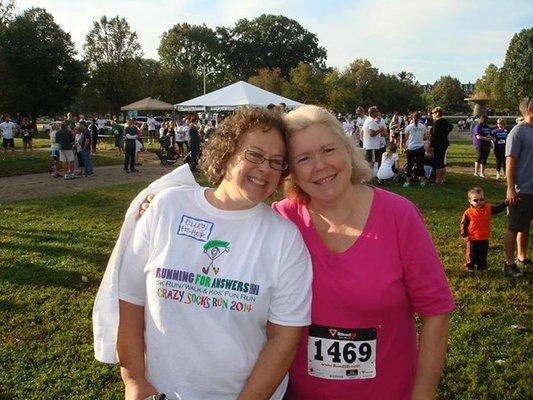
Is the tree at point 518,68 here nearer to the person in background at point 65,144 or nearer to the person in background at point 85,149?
the person in background at point 85,149

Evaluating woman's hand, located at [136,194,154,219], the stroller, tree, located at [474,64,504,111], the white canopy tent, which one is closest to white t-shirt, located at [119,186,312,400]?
woman's hand, located at [136,194,154,219]

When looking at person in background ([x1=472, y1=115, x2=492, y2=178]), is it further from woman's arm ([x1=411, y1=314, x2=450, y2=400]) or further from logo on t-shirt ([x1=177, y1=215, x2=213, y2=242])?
logo on t-shirt ([x1=177, y1=215, x2=213, y2=242])

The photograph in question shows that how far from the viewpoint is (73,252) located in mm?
7602

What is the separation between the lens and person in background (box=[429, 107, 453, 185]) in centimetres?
1263

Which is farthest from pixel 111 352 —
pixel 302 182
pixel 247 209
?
pixel 302 182

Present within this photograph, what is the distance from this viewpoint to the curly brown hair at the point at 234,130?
2.01 meters

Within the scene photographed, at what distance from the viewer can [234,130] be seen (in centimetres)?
204

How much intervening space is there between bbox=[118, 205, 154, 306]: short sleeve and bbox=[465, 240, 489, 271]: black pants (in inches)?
211

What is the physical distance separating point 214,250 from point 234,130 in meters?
0.50

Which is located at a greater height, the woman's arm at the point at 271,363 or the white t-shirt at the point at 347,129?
the white t-shirt at the point at 347,129

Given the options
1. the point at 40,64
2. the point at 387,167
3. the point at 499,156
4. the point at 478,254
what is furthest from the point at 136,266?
the point at 40,64

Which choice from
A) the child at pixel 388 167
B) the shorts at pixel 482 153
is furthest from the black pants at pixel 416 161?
the shorts at pixel 482 153

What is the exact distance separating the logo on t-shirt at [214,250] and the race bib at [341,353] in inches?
20.8

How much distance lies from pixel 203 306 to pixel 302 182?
27.0 inches
